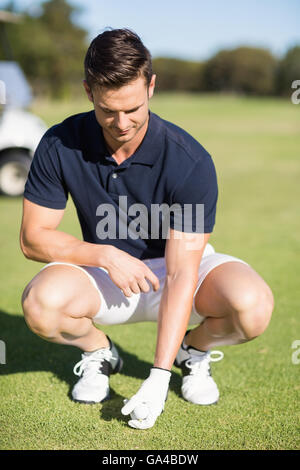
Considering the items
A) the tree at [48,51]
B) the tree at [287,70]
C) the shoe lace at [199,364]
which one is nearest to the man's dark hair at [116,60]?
the shoe lace at [199,364]

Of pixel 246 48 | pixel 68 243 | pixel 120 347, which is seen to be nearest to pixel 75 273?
pixel 68 243

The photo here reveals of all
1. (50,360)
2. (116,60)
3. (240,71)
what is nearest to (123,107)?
(116,60)

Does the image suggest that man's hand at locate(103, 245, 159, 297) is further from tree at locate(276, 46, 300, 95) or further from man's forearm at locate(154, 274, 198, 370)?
tree at locate(276, 46, 300, 95)

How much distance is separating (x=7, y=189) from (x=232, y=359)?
5.46 m

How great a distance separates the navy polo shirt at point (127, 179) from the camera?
233 centimetres

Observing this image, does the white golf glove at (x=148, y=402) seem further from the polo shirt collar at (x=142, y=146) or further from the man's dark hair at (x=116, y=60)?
the man's dark hair at (x=116, y=60)

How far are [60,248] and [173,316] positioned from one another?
0.54 meters

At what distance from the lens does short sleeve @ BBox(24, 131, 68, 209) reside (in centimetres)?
239

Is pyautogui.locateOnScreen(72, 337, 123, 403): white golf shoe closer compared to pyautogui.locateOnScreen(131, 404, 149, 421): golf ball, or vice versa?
pyautogui.locateOnScreen(131, 404, 149, 421): golf ball

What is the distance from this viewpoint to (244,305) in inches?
87.7

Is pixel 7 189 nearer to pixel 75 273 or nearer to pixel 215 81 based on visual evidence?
pixel 75 273

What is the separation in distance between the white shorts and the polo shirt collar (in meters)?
0.47

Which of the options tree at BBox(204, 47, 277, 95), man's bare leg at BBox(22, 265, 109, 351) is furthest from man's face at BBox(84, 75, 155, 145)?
tree at BBox(204, 47, 277, 95)
